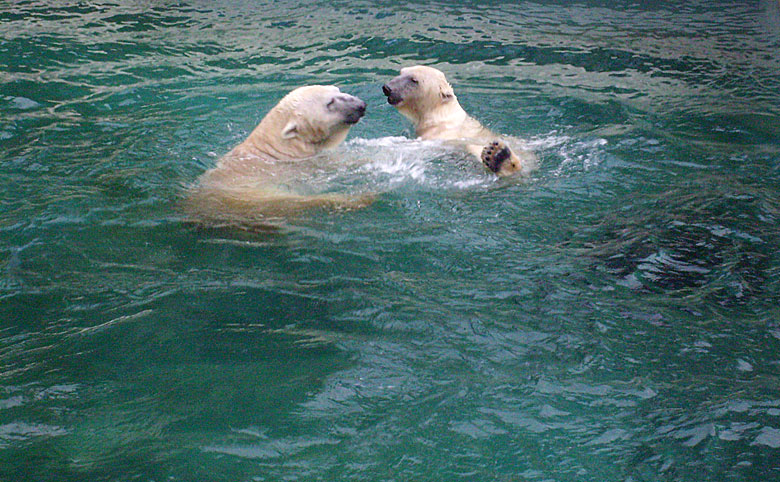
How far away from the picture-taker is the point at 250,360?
126 inches

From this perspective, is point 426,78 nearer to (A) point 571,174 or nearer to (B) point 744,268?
(A) point 571,174

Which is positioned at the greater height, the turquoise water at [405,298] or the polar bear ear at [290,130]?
the polar bear ear at [290,130]

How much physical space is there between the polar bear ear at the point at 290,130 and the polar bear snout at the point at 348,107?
29cm

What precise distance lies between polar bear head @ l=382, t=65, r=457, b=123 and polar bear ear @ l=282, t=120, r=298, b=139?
0.80 metres

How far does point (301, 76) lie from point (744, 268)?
5.23 meters

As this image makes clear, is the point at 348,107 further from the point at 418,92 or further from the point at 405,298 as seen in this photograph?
the point at 405,298

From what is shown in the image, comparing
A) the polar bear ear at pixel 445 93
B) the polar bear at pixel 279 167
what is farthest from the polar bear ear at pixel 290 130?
the polar bear ear at pixel 445 93

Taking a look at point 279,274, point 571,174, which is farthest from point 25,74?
point 571,174

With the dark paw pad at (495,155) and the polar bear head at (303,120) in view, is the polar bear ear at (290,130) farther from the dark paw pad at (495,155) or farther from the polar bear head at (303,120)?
the dark paw pad at (495,155)

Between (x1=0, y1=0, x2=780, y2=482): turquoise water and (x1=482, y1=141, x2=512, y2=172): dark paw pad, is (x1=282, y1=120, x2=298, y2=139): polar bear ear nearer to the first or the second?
(x1=0, y1=0, x2=780, y2=482): turquoise water

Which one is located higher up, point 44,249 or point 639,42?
point 639,42

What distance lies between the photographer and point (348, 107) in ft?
18.0

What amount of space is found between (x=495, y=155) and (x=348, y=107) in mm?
1238

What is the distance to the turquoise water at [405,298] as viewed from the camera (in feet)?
8.75
